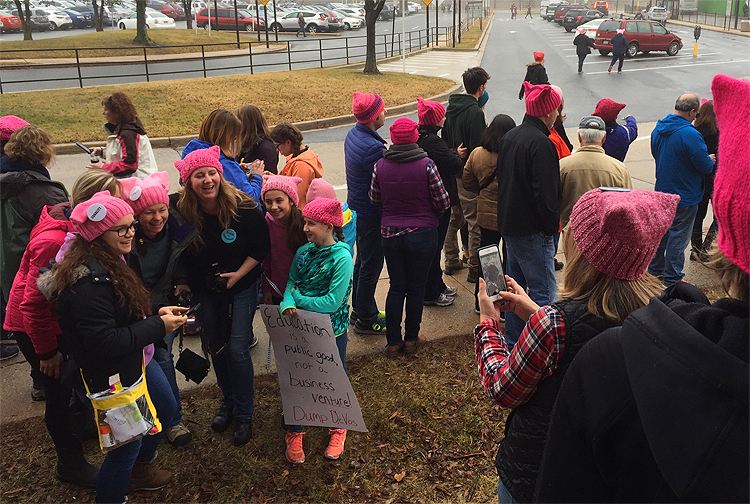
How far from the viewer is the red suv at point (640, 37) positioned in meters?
29.2

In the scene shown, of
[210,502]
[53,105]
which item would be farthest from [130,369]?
[53,105]

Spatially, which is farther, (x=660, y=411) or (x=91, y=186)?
(x=91, y=186)

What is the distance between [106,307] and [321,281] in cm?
126

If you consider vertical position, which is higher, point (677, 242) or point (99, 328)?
point (99, 328)

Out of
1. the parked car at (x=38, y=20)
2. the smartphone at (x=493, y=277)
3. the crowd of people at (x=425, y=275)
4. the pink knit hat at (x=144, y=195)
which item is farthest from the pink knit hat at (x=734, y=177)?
the parked car at (x=38, y=20)

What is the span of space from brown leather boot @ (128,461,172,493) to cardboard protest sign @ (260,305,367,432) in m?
0.82

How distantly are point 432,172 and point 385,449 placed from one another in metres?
2.03

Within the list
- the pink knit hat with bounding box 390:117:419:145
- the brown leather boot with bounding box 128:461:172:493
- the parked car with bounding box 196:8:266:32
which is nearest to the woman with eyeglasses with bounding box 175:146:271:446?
the brown leather boot with bounding box 128:461:172:493

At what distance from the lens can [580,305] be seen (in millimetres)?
1992

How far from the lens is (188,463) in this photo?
376 centimetres

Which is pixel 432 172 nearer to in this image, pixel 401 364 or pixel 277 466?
pixel 401 364

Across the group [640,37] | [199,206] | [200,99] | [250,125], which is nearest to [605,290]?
[199,206]

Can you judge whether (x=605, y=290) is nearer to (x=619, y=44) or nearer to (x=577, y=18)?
(x=619, y=44)

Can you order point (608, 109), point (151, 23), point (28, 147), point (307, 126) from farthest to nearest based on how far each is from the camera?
point (151, 23), point (307, 126), point (608, 109), point (28, 147)
